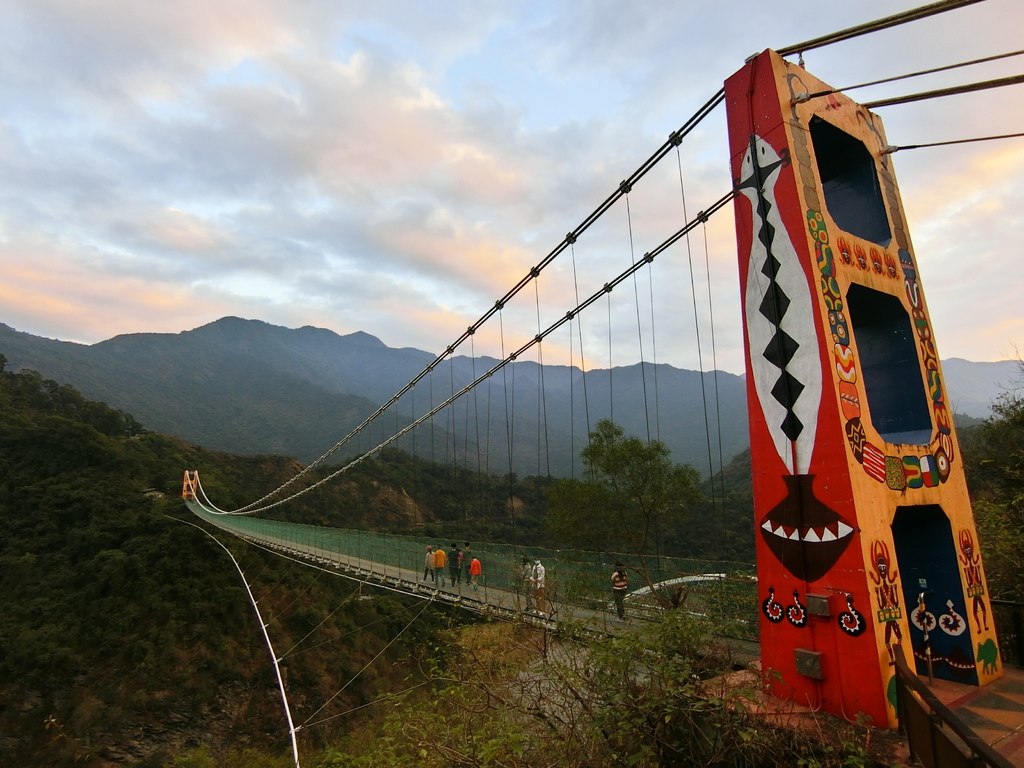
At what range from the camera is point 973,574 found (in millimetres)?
4633

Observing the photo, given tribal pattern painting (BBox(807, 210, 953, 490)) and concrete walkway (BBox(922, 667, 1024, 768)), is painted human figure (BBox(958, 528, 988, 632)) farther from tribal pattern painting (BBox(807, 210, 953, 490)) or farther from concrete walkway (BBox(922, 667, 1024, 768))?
tribal pattern painting (BBox(807, 210, 953, 490))

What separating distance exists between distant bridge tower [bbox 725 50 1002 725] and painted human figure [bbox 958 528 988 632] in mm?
17

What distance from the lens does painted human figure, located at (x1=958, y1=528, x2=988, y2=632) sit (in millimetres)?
4535

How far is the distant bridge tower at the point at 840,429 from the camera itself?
3.78m

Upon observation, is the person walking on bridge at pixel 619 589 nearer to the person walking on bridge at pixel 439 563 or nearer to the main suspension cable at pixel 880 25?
the person walking on bridge at pixel 439 563

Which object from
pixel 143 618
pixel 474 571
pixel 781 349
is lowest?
pixel 143 618

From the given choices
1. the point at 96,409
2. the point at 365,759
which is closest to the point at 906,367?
the point at 365,759

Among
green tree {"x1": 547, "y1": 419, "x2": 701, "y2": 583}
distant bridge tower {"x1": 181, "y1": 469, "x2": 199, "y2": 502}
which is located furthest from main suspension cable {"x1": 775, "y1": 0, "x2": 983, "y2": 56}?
distant bridge tower {"x1": 181, "y1": 469, "x2": 199, "y2": 502}

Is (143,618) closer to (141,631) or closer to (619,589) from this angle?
(141,631)

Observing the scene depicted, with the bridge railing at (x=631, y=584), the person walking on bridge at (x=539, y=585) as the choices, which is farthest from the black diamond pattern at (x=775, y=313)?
the person walking on bridge at (x=539, y=585)

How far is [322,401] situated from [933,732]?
9740 centimetres

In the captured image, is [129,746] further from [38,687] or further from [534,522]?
[534,522]

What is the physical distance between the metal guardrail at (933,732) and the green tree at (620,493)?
6260 millimetres

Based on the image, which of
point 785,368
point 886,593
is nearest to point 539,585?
point 886,593
